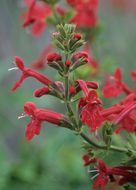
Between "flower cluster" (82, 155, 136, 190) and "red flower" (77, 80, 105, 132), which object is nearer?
"red flower" (77, 80, 105, 132)

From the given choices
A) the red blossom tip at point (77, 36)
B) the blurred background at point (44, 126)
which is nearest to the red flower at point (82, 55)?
the red blossom tip at point (77, 36)

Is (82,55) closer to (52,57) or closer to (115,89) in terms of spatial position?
(52,57)

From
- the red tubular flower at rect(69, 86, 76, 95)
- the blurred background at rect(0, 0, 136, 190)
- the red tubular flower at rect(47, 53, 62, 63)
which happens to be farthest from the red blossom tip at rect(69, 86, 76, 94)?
the blurred background at rect(0, 0, 136, 190)

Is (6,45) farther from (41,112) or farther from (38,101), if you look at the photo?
(41,112)

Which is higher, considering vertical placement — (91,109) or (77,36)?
(77,36)

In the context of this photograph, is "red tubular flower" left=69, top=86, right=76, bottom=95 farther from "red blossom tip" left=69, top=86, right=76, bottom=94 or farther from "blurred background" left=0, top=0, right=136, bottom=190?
"blurred background" left=0, top=0, right=136, bottom=190

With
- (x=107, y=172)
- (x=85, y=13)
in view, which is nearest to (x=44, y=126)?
(x=85, y=13)
